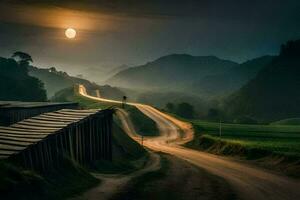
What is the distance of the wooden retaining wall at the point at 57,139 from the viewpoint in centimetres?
2836

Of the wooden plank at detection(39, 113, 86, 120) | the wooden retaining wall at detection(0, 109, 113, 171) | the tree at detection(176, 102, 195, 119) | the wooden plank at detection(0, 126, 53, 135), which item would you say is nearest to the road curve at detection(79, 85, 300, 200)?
the wooden retaining wall at detection(0, 109, 113, 171)

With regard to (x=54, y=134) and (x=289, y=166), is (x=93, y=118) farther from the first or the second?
(x=289, y=166)

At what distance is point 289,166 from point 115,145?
19759mm

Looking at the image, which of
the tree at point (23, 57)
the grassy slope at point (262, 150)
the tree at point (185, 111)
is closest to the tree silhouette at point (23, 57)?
the tree at point (23, 57)

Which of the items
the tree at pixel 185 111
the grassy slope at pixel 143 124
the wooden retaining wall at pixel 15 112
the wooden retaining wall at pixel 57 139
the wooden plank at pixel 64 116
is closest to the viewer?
the wooden retaining wall at pixel 57 139

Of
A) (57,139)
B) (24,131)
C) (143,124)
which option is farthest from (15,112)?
(143,124)

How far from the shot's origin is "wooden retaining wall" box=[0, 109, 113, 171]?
28.4 meters

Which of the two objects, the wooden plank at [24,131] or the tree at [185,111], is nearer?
the wooden plank at [24,131]

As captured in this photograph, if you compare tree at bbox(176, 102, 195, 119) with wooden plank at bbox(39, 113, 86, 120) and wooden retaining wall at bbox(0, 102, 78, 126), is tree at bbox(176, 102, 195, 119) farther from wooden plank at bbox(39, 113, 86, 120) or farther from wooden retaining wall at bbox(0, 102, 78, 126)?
wooden plank at bbox(39, 113, 86, 120)

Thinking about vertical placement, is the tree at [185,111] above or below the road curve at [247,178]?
above

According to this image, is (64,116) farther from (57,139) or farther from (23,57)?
(23,57)

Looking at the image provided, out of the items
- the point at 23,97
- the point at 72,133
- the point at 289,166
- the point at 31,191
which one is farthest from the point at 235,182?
the point at 23,97

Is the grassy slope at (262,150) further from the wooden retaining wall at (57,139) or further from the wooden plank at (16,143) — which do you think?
the wooden plank at (16,143)

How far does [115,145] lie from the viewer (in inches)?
2042
